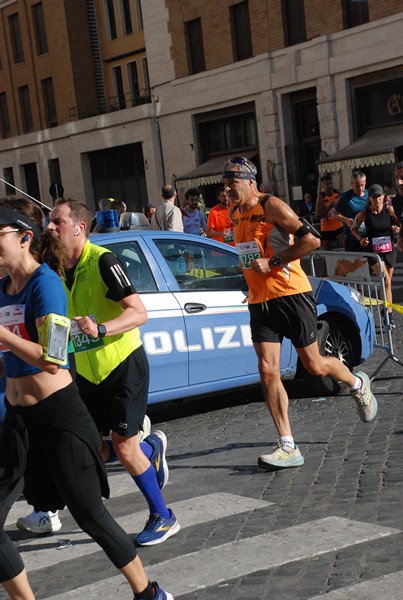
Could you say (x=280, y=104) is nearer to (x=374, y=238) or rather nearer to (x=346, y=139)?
(x=346, y=139)

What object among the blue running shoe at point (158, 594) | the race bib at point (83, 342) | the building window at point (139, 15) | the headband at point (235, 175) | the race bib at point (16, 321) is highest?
the building window at point (139, 15)

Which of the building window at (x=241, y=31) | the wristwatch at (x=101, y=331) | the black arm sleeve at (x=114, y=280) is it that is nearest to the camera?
the wristwatch at (x=101, y=331)

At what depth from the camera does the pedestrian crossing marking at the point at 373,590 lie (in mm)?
4230

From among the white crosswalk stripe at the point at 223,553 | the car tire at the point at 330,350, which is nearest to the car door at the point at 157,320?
the car tire at the point at 330,350

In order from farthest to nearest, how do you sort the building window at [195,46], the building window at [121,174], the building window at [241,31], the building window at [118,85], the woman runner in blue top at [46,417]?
the building window at [118,85], the building window at [121,174], the building window at [195,46], the building window at [241,31], the woman runner in blue top at [46,417]

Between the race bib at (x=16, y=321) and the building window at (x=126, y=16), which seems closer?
the race bib at (x=16, y=321)

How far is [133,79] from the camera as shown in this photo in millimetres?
43906

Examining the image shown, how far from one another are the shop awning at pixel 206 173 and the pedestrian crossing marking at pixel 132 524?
29031mm

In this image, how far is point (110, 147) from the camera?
42.3 meters

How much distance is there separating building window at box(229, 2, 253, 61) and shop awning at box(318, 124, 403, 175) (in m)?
6.39

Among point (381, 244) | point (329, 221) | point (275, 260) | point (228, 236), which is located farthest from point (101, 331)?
point (329, 221)

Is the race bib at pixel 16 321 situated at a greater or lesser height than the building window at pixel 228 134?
lesser

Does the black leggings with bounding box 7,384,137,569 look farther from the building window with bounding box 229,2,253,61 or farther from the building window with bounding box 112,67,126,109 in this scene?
the building window with bounding box 112,67,126,109

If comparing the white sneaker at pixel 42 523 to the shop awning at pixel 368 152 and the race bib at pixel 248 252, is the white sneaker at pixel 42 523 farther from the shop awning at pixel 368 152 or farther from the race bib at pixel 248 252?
the shop awning at pixel 368 152
